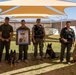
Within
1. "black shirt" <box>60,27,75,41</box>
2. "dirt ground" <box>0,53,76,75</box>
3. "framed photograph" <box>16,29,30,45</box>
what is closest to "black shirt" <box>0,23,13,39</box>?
"framed photograph" <box>16,29,30,45</box>

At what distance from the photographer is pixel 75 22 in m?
28.8

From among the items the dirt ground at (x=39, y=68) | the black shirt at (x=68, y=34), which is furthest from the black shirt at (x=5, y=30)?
the black shirt at (x=68, y=34)

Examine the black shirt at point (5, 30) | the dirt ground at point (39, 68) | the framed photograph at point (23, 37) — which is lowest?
the dirt ground at point (39, 68)

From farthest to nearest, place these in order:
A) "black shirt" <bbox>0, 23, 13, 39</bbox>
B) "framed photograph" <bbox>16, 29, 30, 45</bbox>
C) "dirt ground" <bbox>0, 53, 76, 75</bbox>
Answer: "framed photograph" <bbox>16, 29, 30, 45</bbox> < "black shirt" <bbox>0, 23, 13, 39</bbox> < "dirt ground" <bbox>0, 53, 76, 75</bbox>

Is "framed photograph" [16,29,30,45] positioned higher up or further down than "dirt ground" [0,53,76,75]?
higher up

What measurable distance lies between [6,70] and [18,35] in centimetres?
193

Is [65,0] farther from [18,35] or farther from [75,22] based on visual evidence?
[75,22]

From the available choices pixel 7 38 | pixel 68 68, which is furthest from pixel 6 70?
pixel 68 68

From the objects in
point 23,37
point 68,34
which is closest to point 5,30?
point 23,37

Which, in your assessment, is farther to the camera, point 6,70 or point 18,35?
point 18,35

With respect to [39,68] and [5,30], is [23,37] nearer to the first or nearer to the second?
[5,30]

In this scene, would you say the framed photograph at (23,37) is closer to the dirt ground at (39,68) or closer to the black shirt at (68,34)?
the dirt ground at (39,68)

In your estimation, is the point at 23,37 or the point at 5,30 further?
the point at 23,37

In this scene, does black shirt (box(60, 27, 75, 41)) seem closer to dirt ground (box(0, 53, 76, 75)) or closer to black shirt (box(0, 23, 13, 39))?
dirt ground (box(0, 53, 76, 75))
